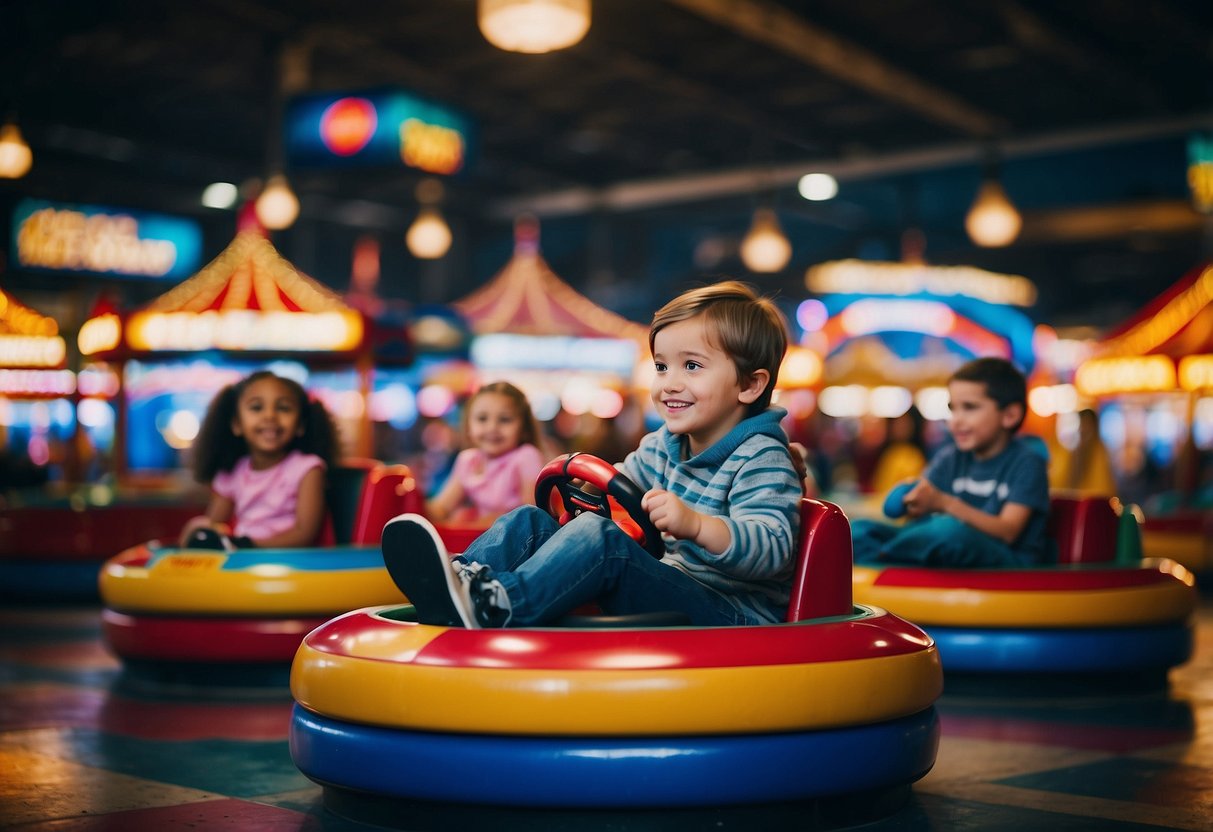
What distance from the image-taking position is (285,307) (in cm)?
764

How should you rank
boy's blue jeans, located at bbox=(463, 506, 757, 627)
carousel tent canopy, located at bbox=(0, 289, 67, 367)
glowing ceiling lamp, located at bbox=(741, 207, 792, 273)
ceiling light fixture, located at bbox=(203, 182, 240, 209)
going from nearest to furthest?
boy's blue jeans, located at bbox=(463, 506, 757, 627) < carousel tent canopy, located at bbox=(0, 289, 67, 367) < glowing ceiling lamp, located at bbox=(741, 207, 792, 273) < ceiling light fixture, located at bbox=(203, 182, 240, 209)

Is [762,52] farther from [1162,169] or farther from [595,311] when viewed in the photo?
[1162,169]

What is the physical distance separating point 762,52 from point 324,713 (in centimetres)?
915

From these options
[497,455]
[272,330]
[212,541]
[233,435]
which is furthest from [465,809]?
[272,330]

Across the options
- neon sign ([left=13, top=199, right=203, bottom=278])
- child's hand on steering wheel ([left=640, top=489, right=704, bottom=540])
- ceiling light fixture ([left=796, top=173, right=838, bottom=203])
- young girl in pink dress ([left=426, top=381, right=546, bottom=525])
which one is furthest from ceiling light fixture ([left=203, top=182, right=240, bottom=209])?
child's hand on steering wheel ([left=640, top=489, right=704, bottom=540])

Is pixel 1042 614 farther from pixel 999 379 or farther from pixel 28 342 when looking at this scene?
pixel 28 342

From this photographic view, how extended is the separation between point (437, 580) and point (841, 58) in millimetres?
8769

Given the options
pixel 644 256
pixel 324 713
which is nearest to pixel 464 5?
pixel 324 713

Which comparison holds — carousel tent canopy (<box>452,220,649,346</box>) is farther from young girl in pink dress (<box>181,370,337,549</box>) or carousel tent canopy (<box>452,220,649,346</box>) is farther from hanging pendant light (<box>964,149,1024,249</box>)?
young girl in pink dress (<box>181,370,337,549</box>)

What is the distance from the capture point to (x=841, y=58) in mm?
10430

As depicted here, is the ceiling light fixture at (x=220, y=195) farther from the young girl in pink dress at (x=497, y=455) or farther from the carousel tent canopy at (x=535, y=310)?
the young girl in pink dress at (x=497, y=455)

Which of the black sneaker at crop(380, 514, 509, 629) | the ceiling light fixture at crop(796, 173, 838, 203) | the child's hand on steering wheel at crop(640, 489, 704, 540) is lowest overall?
the black sneaker at crop(380, 514, 509, 629)

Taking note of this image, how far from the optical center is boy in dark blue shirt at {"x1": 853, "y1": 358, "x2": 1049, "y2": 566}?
14.5 ft

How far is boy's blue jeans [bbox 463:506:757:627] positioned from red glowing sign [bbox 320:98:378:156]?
22.4ft
